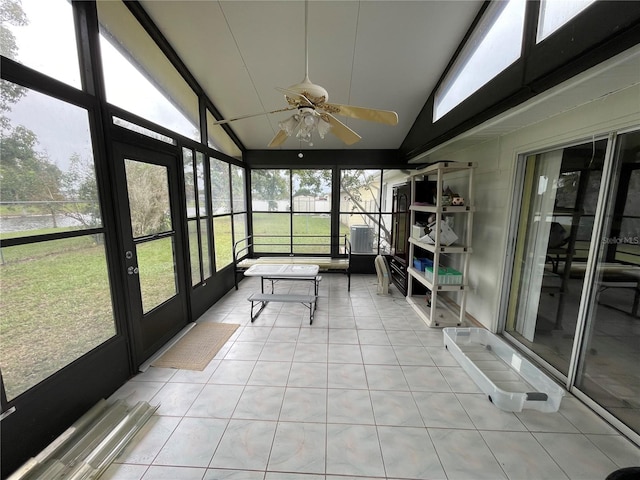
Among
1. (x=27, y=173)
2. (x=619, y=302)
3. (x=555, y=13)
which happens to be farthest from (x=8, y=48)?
(x=619, y=302)

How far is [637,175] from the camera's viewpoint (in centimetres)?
168

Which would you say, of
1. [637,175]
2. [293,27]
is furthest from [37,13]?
[637,175]

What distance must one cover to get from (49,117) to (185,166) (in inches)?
59.5

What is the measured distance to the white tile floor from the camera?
1.51 meters

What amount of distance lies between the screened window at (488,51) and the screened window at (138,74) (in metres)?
3.16

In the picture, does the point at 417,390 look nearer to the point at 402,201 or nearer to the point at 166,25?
the point at 402,201

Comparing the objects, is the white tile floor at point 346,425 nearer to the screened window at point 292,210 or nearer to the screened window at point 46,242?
the screened window at point 46,242

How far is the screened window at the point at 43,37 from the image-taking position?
146 cm

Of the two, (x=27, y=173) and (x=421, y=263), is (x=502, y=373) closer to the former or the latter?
(x=421, y=263)

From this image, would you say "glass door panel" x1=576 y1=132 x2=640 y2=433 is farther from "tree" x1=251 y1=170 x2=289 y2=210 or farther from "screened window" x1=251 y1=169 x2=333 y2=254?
"tree" x1=251 y1=170 x2=289 y2=210

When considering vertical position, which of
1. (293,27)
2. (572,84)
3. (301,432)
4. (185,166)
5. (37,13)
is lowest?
(301,432)

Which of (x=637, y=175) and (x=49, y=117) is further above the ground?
(x=49, y=117)

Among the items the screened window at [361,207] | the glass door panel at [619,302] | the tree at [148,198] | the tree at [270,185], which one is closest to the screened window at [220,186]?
the tree at [270,185]

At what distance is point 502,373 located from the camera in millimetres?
2352
